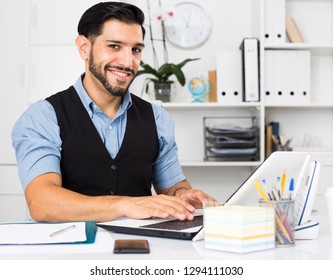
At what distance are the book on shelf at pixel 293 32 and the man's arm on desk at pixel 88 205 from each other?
7.09 ft

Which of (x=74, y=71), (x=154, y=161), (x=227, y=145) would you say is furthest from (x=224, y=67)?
(x=154, y=161)

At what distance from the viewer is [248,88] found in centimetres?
328

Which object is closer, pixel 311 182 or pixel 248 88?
pixel 311 182

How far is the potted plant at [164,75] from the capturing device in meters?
3.28

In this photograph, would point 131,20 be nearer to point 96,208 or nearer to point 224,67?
point 96,208

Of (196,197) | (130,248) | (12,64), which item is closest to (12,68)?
(12,64)

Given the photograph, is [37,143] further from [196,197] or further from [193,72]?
[193,72]

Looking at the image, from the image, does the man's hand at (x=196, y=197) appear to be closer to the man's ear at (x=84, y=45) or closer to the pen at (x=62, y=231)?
the pen at (x=62, y=231)

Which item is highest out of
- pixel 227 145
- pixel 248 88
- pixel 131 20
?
pixel 131 20

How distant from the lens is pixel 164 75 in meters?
3.36

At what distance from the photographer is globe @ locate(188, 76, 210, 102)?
134 inches

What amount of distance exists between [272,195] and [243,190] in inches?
2.4

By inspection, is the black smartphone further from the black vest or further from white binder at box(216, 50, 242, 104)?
white binder at box(216, 50, 242, 104)

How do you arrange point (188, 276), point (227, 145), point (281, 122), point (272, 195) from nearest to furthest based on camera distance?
point (188, 276) → point (272, 195) → point (227, 145) → point (281, 122)
